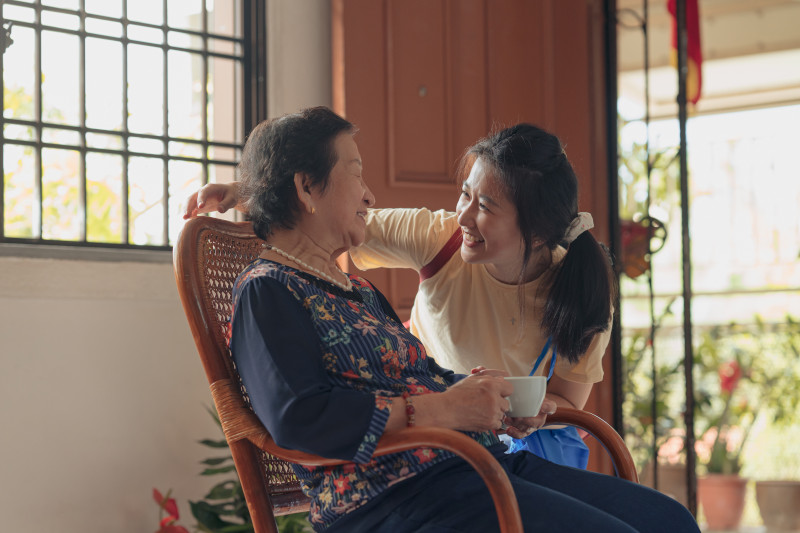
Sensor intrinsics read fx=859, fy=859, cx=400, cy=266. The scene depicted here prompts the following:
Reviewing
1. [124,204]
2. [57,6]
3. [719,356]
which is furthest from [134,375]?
[719,356]

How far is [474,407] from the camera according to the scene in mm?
1428

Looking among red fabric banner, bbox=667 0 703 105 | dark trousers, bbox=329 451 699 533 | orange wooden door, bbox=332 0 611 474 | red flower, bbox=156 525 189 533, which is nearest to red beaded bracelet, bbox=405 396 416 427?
dark trousers, bbox=329 451 699 533

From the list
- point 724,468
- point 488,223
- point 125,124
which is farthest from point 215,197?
point 724,468

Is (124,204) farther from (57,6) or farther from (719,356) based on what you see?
(719,356)

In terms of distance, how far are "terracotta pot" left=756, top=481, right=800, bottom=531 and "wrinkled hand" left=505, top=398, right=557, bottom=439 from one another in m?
3.55

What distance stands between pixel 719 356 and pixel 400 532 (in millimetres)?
4726

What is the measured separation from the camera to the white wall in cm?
247

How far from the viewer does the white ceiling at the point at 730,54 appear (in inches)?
243

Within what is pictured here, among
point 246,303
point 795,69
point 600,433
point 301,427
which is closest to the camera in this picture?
point 301,427

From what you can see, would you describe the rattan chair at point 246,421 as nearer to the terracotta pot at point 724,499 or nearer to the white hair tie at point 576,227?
the white hair tie at point 576,227

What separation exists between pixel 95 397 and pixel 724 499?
12.2ft

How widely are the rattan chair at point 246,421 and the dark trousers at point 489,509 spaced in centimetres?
11

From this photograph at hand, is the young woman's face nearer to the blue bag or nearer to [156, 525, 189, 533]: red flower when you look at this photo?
the blue bag

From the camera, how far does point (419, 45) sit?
3.27 m
